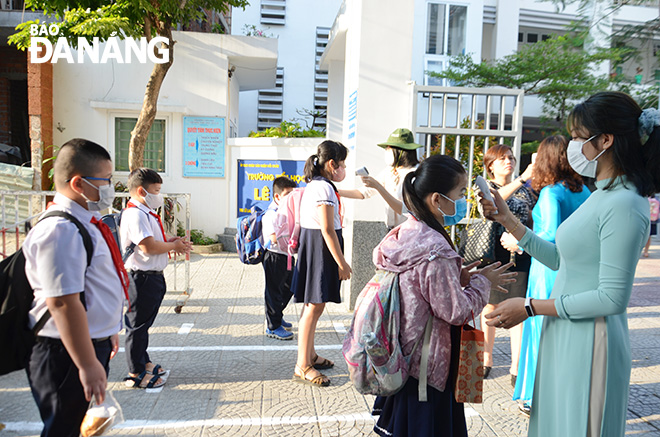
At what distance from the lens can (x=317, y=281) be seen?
405cm

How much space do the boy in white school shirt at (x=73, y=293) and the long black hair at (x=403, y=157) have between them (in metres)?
2.86

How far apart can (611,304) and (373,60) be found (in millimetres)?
4525

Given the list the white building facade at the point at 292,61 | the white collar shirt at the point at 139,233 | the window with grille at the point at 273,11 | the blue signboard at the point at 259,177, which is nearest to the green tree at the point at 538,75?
the white building facade at the point at 292,61

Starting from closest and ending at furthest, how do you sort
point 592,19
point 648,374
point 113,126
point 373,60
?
point 592,19 → point 648,374 → point 373,60 → point 113,126

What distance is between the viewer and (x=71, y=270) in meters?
2.02

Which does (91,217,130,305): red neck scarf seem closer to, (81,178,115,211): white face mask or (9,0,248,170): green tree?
(81,178,115,211): white face mask

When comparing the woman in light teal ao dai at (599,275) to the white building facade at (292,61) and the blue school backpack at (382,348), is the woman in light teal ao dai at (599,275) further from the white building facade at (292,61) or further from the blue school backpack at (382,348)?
the white building facade at (292,61)

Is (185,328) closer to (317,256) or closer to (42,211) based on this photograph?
(317,256)

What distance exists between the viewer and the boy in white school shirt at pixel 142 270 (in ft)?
12.6

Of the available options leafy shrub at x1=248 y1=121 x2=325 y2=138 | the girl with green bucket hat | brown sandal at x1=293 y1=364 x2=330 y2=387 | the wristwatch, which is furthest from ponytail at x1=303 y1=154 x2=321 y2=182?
leafy shrub at x1=248 y1=121 x2=325 y2=138

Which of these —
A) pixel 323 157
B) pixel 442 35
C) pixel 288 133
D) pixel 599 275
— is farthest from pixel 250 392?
pixel 442 35

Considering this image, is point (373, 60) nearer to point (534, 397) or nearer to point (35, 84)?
point (534, 397)

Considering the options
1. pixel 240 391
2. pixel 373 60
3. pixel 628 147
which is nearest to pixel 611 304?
pixel 628 147

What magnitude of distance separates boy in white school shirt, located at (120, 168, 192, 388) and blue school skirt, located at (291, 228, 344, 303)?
0.97 meters
